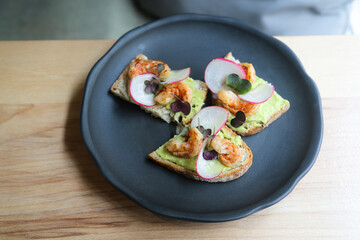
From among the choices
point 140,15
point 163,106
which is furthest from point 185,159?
point 140,15

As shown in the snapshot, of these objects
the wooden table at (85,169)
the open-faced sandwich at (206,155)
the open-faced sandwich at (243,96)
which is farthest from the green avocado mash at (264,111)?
the wooden table at (85,169)

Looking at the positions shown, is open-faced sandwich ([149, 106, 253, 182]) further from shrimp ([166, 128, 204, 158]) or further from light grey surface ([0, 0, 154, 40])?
light grey surface ([0, 0, 154, 40])

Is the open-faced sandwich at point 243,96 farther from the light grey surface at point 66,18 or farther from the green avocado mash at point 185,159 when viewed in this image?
the light grey surface at point 66,18

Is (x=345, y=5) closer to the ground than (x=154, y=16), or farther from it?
farther from it

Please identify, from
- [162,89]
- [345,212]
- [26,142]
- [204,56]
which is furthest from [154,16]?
[345,212]

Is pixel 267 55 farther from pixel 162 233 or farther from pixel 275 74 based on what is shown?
pixel 162 233

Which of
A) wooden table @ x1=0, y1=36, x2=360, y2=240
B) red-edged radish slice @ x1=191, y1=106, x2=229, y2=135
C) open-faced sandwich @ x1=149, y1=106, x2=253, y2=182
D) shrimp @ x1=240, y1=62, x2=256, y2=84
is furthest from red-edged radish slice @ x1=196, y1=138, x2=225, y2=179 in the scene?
shrimp @ x1=240, y1=62, x2=256, y2=84

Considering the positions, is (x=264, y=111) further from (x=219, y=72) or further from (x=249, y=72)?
(x=219, y=72)
